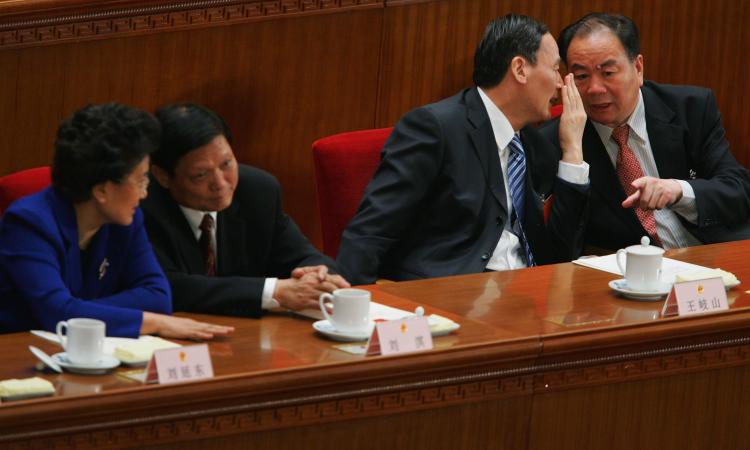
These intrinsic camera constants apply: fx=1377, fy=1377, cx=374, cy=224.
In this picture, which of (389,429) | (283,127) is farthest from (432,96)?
(389,429)

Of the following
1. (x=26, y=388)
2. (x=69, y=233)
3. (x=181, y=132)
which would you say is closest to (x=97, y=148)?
(x=69, y=233)

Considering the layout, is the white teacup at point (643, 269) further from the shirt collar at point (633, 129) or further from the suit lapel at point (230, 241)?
the shirt collar at point (633, 129)

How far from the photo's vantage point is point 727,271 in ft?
10.8

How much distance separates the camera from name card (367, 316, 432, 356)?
2.40 m

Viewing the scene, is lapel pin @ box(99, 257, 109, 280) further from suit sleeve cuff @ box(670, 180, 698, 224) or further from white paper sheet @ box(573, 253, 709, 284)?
suit sleeve cuff @ box(670, 180, 698, 224)

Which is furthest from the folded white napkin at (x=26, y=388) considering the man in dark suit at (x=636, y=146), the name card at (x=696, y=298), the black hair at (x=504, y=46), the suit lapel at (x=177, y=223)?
the man in dark suit at (x=636, y=146)

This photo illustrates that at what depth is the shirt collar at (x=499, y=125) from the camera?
3.68 metres

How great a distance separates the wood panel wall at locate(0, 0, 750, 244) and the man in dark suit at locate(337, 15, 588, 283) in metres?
0.46

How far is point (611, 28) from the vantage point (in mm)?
4059

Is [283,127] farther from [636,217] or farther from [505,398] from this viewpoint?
[505,398]

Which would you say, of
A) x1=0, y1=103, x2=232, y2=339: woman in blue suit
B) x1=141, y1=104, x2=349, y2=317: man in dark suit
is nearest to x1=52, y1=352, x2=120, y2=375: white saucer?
x1=0, y1=103, x2=232, y2=339: woman in blue suit

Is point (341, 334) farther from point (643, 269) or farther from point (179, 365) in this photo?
point (643, 269)

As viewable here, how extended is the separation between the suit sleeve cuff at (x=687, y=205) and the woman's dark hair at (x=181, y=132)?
1.58m

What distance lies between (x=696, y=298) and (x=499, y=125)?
1.02 meters
